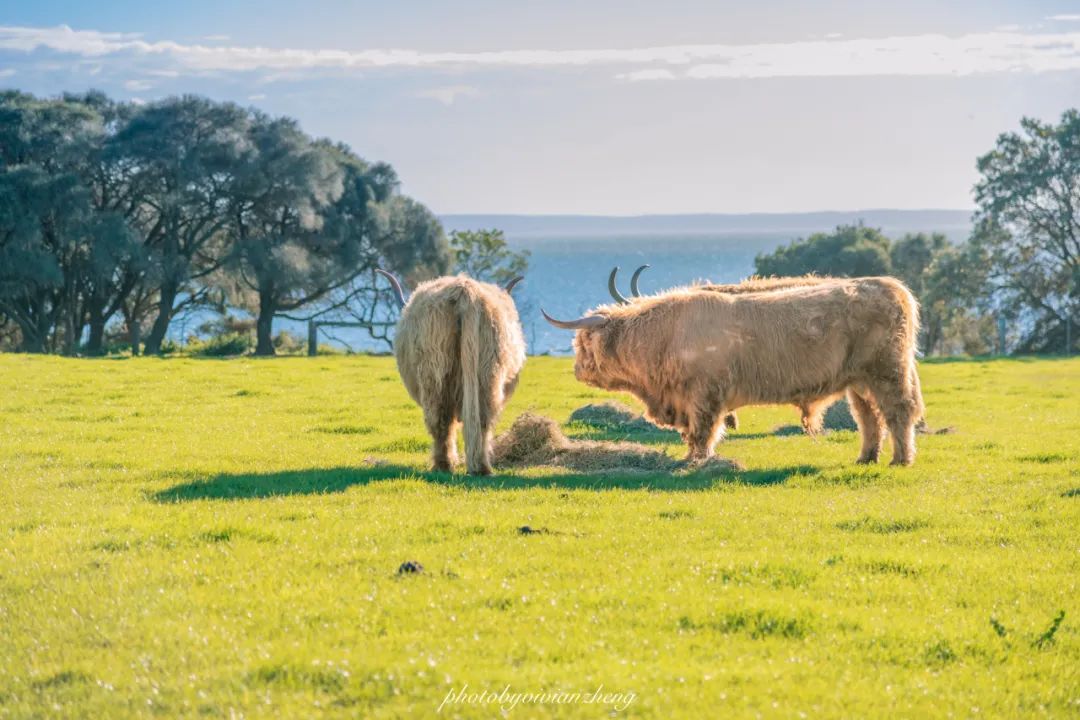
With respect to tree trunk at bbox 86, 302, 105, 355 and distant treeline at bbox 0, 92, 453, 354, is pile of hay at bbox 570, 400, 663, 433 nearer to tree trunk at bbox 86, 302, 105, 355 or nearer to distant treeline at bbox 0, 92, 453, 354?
distant treeline at bbox 0, 92, 453, 354

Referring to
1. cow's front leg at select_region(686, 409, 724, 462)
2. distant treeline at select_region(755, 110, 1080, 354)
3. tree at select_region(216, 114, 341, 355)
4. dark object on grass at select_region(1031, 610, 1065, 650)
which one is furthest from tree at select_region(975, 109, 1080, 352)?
dark object on grass at select_region(1031, 610, 1065, 650)

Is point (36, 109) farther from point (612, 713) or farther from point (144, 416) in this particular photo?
point (612, 713)

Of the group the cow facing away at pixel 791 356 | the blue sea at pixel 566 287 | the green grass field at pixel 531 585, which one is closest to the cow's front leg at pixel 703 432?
the cow facing away at pixel 791 356

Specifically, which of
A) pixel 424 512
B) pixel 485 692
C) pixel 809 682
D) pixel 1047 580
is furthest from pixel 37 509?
pixel 1047 580

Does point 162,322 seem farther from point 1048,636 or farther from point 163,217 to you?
point 1048,636

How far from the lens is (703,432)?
11688 mm

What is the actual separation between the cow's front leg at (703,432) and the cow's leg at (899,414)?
5.28 ft

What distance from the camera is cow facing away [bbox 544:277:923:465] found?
38.2ft

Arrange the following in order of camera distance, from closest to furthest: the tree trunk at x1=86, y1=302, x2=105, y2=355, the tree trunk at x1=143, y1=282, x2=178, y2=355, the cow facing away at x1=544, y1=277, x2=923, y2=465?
the cow facing away at x1=544, y1=277, x2=923, y2=465 < the tree trunk at x1=143, y1=282, x2=178, y2=355 < the tree trunk at x1=86, y1=302, x2=105, y2=355


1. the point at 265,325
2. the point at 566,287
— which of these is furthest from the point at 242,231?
the point at 566,287

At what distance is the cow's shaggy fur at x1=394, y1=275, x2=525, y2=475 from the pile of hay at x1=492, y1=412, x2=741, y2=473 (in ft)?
3.06

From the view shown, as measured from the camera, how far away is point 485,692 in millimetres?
4992

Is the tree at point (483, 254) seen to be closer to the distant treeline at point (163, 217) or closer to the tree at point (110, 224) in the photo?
the distant treeline at point (163, 217)

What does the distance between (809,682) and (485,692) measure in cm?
144
